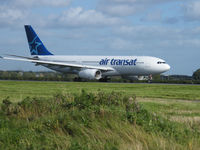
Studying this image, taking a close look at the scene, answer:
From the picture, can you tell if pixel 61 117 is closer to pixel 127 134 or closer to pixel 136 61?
pixel 127 134

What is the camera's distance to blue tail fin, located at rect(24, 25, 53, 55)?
58094 mm

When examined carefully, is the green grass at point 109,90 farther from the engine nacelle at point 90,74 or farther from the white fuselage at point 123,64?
the engine nacelle at point 90,74

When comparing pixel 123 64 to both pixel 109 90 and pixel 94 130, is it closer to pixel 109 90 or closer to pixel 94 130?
pixel 109 90

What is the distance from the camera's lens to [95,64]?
5316 centimetres

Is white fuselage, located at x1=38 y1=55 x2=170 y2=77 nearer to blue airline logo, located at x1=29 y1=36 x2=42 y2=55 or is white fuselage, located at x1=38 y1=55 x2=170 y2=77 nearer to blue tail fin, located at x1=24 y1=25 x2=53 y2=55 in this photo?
blue tail fin, located at x1=24 y1=25 x2=53 y2=55

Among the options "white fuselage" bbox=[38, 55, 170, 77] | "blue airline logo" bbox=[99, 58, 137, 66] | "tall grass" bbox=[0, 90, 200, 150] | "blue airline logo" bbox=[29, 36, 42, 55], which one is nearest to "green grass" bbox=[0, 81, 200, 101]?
"tall grass" bbox=[0, 90, 200, 150]

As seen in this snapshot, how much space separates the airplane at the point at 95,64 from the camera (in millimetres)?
49531

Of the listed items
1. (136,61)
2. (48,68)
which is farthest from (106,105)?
(48,68)

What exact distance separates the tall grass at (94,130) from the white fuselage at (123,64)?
3618 centimetres

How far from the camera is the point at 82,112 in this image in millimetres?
11906

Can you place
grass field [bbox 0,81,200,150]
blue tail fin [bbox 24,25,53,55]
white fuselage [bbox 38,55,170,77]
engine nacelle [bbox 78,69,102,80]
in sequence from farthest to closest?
blue tail fin [bbox 24,25,53,55] → engine nacelle [bbox 78,69,102,80] → white fuselage [bbox 38,55,170,77] → grass field [bbox 0,81,200,150]

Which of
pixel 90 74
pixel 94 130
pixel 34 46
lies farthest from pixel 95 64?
pixel 94 130

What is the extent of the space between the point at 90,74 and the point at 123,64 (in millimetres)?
4131

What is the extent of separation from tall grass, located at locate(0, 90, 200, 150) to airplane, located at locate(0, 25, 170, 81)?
36.4m
